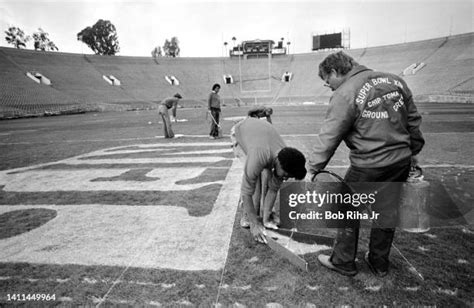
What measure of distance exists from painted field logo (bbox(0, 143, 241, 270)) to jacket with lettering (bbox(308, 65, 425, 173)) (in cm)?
176

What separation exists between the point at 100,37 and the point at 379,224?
2795 inches

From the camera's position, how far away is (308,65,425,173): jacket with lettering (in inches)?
85.6

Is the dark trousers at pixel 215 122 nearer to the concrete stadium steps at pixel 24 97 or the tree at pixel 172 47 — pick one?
the concrete stadium steps at pixel 24 97

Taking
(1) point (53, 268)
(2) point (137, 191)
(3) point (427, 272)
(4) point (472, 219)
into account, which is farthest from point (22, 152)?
(4) point (472, 219)

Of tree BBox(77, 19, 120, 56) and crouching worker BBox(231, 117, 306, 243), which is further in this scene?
tree BBox(77, 19, 120, 56)

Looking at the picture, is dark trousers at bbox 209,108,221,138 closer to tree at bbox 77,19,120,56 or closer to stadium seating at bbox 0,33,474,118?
stadium seating at bbox 0,33,474,118

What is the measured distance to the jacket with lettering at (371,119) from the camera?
217 centimetres

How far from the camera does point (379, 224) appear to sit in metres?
2.35

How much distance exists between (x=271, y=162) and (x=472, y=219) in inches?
120

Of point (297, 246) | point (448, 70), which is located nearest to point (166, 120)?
point (297, 246)

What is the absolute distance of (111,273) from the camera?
271 centimetres

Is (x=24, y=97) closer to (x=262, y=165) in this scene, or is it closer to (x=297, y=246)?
(x=262, y=165)

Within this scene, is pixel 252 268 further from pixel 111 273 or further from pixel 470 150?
pixel 470 150

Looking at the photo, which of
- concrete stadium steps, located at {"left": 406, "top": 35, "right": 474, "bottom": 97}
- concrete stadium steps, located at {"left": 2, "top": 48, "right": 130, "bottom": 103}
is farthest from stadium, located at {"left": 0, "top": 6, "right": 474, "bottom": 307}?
concrete stadium steps, located at {"left": 2, "top": 48, "right": 130, "bottom": 103}
